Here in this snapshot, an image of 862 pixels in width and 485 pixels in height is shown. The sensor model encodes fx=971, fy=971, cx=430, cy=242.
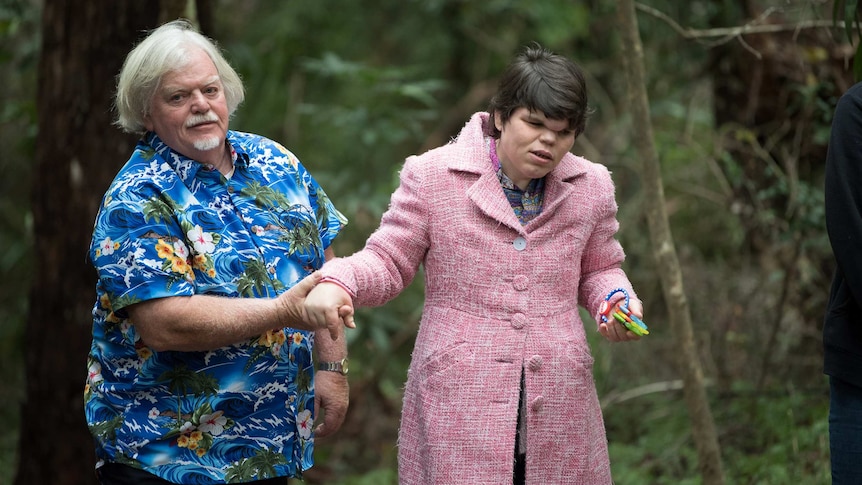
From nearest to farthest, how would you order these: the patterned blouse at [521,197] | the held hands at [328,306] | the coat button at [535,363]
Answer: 1. the held hands at [328,306]
2. the coat button at [535,363]
3. the patterned blouse at [521,197]

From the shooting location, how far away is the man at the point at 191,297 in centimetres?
252

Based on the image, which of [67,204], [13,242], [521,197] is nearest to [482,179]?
[521,197]

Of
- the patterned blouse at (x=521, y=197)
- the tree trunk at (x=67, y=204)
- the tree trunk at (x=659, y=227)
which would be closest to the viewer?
the patterned blouse at (x=521, y=197)

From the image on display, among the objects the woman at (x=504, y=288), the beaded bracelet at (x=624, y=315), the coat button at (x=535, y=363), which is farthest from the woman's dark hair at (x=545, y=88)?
the coat button at (x=535, y=363)

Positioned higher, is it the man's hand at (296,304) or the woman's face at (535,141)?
the woman's face at (535,141)

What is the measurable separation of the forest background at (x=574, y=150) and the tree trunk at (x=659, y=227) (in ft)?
0.32

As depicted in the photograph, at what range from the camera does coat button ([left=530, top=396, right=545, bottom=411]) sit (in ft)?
8.96

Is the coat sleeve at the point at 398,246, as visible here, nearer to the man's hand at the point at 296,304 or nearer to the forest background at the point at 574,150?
the man's hand at the point at 296,304

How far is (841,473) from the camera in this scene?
2.62m

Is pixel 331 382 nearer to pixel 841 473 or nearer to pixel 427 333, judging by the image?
pixel 427 333

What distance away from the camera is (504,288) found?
277 centimetres

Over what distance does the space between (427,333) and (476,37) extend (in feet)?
17.1

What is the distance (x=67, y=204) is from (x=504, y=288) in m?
2.58

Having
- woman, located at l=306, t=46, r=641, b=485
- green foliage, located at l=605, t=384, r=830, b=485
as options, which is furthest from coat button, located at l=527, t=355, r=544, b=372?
green foliage, located at l=605, t=384, r=830, b=485
